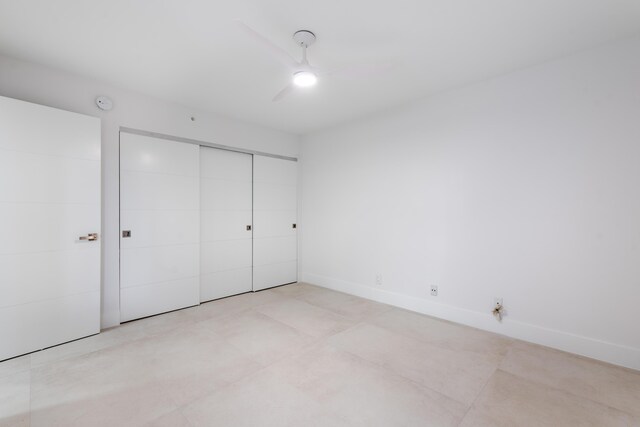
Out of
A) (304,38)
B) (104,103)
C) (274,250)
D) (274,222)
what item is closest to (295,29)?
(304,38)

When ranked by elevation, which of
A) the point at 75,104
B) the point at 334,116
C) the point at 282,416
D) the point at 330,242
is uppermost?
the point at 334,116

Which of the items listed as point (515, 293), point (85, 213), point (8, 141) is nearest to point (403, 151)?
point (515, 293)

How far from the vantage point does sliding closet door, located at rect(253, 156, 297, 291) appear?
4.67 meters

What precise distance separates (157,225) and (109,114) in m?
1.35

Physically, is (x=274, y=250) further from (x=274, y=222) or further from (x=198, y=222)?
(x=198, y=222)

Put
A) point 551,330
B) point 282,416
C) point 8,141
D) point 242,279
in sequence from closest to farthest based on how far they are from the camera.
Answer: point 282,416
point 8,141
point 551,330
point 242,279

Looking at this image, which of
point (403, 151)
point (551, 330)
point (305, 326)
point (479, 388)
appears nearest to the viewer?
point (479, 388)

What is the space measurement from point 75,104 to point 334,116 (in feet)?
9.97

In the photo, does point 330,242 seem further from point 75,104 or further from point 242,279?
point 75,104

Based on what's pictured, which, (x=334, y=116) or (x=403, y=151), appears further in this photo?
(x=334, y=116)

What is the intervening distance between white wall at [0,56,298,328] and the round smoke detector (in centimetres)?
218

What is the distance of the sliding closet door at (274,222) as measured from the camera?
467cm

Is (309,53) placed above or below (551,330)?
above

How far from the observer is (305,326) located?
3215 mm
